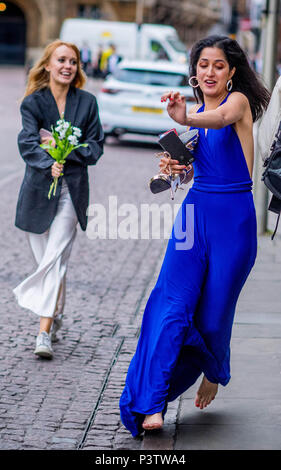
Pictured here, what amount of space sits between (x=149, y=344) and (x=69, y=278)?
12.1 ft

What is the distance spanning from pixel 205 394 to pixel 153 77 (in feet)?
48.0

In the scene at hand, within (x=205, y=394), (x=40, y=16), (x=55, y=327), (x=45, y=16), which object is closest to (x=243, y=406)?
(x=205, y=394)

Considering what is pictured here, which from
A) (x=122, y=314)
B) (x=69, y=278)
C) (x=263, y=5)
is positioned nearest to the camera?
(x=122, y=314)

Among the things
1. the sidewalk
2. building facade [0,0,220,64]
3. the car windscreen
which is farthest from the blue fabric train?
building facade [0,0,220,64]

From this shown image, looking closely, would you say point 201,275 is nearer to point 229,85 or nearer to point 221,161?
point 221,161

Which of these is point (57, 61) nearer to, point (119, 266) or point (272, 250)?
point (119, 266)

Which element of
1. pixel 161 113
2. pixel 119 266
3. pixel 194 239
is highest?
pixel 194 239

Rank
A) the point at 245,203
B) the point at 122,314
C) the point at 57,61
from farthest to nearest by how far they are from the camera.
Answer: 1. the point at 122,314
2. the point at 57,61
3. the point at 245,203

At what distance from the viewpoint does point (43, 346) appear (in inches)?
217

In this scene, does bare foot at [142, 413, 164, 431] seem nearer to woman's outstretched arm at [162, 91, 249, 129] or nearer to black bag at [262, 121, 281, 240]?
black bag at [262, 121, 281, 240]

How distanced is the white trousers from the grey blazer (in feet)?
0.18

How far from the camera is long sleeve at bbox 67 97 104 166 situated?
222 inches

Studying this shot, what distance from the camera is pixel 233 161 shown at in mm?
4039
